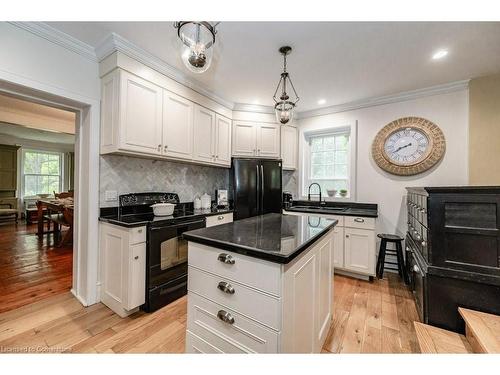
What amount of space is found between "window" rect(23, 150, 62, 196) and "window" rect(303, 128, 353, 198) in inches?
322

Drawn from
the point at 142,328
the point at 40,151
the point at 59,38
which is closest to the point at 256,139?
the point at 59,38

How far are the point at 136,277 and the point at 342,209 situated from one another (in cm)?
291

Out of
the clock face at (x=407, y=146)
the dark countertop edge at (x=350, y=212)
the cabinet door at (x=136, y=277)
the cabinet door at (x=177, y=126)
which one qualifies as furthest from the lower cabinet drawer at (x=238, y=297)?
the clock face at (x=407, y=146)

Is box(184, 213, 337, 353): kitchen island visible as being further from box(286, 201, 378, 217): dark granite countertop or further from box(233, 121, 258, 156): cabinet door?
box(233, 121, 258, 156): cabinet door

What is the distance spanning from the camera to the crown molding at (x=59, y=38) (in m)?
1.72

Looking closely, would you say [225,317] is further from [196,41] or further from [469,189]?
[469,189]

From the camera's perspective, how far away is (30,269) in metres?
2.87

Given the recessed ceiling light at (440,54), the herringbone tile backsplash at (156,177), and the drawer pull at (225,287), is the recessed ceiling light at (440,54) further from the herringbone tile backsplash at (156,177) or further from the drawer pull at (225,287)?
the herringbone tile backsplash at (156,177)

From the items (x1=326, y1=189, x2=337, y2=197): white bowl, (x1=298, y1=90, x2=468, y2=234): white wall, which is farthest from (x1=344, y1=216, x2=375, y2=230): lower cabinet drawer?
(x1=326, y1=189, x2=337, y2=197): white bowl

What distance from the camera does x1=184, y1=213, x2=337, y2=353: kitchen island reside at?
0.97m

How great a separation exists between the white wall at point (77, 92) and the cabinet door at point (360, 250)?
2.99 metres

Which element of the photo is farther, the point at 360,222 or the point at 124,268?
the point at 360,222

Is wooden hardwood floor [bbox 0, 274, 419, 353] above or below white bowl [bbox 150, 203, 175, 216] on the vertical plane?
below
